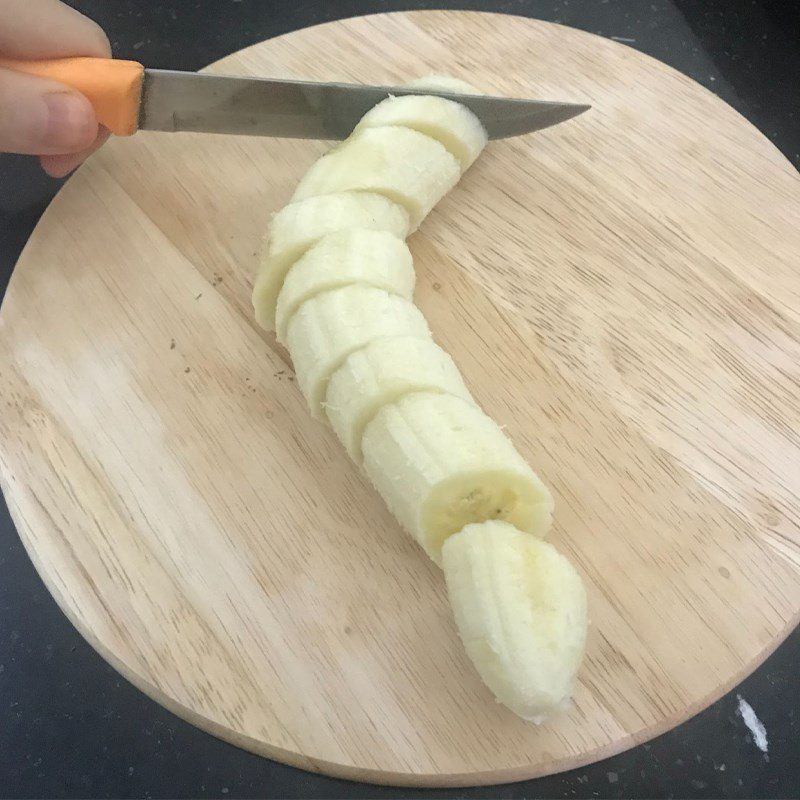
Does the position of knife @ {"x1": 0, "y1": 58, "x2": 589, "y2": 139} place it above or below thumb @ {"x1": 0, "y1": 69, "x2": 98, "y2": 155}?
above

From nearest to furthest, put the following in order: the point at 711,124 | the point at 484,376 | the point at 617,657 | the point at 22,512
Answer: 1. the point at 617,657
2. the point at 22,512
3. the point at 484,376
4. the point at 711,124

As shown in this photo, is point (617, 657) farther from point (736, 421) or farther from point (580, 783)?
point (736, 421)

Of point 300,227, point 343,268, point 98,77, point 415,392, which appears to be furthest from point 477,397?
point 98,77

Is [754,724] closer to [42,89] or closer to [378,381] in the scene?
[378,381]

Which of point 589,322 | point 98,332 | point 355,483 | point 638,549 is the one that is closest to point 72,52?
point 98,332

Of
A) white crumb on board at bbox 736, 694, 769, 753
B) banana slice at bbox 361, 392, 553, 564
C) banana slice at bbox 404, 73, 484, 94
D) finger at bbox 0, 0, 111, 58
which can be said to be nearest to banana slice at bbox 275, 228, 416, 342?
banana slice at bbox 361, 392, 553, 564

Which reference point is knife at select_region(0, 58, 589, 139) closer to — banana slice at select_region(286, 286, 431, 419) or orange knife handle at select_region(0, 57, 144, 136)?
orange knife handle at select_region(0, 57, 144, 136)

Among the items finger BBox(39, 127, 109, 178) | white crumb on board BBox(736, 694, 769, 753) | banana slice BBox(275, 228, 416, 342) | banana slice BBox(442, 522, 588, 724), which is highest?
banana slice BBox(275, 228, 416, 342)
